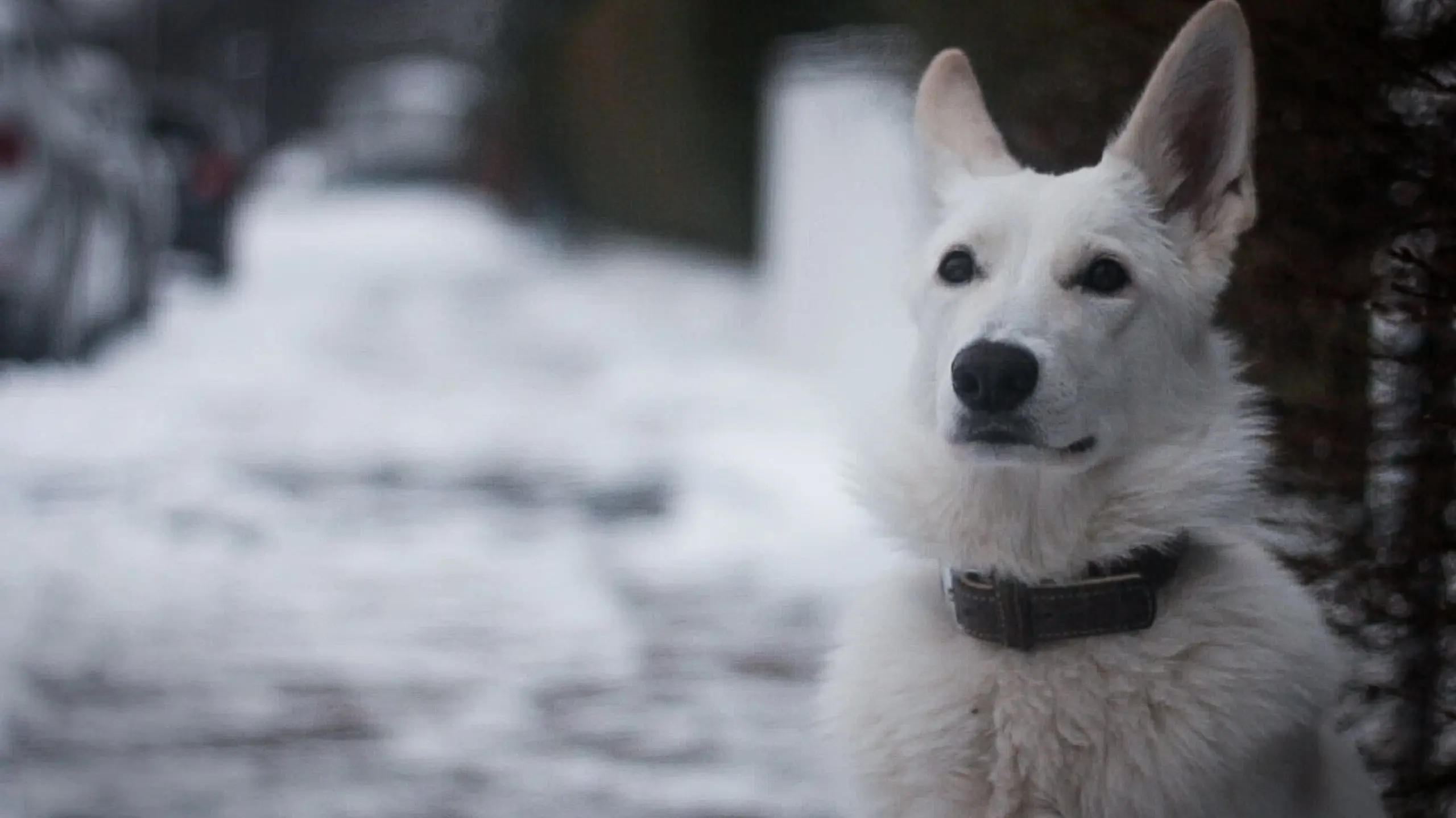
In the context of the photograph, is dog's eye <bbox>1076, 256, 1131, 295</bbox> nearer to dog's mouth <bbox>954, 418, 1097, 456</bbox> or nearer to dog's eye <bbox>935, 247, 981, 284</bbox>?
dog's eye <bbox>935, 247, 981, 284</bbox>

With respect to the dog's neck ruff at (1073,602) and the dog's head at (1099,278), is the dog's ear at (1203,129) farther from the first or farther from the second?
the dog's neck ruff at (1073,602)

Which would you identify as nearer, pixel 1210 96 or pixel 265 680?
pixel 1210 96

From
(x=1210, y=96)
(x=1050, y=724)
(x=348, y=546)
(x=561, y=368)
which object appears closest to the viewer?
(x=1050, y=724)

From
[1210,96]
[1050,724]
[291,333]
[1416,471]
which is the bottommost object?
[291,333]

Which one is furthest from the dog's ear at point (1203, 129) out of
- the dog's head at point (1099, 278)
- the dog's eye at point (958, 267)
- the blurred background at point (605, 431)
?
the blurred background at point (605, 431)

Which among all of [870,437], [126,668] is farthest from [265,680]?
[870,437]

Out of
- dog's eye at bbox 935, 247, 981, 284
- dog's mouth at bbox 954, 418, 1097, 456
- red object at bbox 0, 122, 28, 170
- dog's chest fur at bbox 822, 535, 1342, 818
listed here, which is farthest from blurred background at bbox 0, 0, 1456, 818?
dog's chest fur at bbox 822, 535, 1342, 818

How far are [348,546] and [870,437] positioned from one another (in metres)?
5.05

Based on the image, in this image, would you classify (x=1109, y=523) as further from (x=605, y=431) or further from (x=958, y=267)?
(x=605, y=431)

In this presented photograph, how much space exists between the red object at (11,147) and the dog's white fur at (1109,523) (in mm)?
8322

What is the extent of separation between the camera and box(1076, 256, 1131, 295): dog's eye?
3.12 m

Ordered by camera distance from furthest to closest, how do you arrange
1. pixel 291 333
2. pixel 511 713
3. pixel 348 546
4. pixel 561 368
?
pixel 291 333, pixel 561 368, pixel 348 546, pixel 511 713

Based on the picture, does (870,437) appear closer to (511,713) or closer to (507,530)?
(511,713)

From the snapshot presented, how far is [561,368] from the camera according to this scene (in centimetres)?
1409
